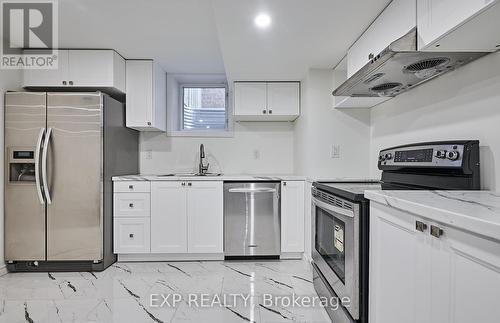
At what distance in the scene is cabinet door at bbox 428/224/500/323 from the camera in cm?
68

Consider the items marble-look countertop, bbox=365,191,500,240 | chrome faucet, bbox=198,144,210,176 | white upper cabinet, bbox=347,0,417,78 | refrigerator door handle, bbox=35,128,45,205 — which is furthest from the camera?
chrome faucet, bbox=198,144,210,176

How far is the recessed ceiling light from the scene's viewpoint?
1.85 m

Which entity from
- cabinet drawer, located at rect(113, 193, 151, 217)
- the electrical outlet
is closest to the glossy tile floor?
cabinet drawer, located at rect(113, 193, 151, 217)

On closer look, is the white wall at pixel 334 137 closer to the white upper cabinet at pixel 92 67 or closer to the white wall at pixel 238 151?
the white wall at pixel 238 151

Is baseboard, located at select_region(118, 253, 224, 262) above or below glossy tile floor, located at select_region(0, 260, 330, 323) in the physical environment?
above

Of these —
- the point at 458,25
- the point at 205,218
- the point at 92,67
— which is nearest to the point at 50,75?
the point at 92,67

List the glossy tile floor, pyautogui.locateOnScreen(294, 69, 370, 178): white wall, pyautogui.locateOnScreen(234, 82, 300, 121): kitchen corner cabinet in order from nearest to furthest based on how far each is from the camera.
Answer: the glossy tile floor < pyautogui.locateOnScreen(294, 69, 370, 178): white wall < pyautogui.locateOnScreen(234, 82, 300, 121): kitchen corner cabinet

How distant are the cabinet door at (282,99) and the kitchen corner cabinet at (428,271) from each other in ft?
6.73

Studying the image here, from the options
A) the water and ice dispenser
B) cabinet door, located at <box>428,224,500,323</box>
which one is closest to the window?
the water and ice dispenser

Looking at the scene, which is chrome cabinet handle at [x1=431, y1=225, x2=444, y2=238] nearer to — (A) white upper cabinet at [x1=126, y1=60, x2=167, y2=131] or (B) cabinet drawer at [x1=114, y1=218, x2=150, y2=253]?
(B) cabinet drawer at [x1=114, y1=218, x2=150, y2=253]

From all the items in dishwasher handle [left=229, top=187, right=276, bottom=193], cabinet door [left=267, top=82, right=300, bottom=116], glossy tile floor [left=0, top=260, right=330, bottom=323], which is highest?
cabinet door [left=267, top=82, right=300, bottom=116]

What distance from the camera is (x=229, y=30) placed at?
2041 millimetres

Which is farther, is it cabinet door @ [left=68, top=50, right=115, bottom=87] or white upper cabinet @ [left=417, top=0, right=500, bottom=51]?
cabinet door @ [left=68, top=50, right=115, bottom=87]

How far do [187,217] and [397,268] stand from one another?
223 cm
